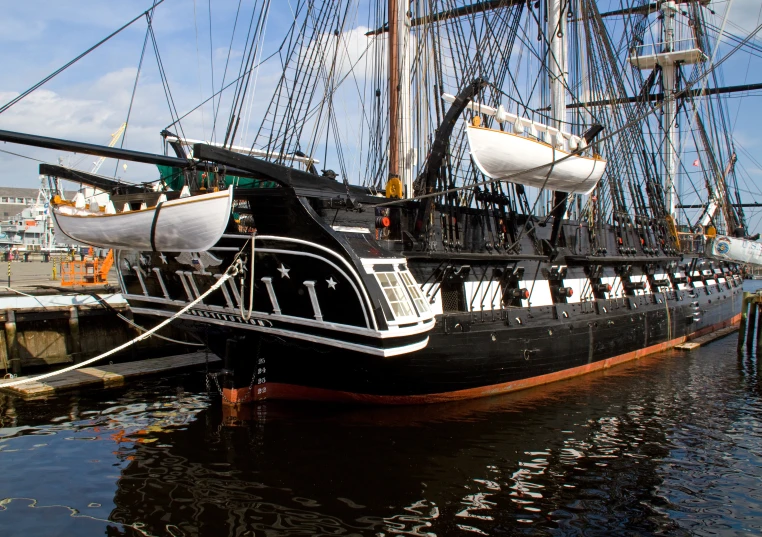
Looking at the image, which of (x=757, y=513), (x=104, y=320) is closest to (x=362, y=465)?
(x=757, y=513)

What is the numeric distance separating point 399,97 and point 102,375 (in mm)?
11844

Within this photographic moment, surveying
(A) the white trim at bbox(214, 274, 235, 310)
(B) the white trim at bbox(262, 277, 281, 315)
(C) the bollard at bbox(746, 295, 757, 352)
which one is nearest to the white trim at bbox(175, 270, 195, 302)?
(A) the white trim at bbox(214, 274, 235, 310)

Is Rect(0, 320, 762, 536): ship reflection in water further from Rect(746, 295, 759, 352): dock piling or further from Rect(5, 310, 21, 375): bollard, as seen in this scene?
Rect(746, 295, 759, 352): dock piling

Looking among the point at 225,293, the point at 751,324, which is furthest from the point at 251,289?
the point at 751,324

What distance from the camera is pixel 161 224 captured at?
11.5 metres

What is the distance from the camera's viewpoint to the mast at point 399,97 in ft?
54.6

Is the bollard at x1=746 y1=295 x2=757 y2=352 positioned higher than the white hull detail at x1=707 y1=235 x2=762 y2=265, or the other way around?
Answer: the white hull detail at x1=707 y1=235 x2=762 y2=265

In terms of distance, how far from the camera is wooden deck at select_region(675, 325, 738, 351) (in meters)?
24.9

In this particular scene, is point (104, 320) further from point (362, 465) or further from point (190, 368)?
point (362, 465)

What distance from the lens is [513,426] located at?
13.1m

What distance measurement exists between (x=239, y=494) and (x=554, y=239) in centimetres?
1323

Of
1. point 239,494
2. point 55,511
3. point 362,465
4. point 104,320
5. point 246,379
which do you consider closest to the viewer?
point 55,511

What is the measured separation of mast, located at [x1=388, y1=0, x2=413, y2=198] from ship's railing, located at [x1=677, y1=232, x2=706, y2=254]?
18951mm

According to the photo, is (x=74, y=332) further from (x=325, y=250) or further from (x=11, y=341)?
(x=325, y=250)
